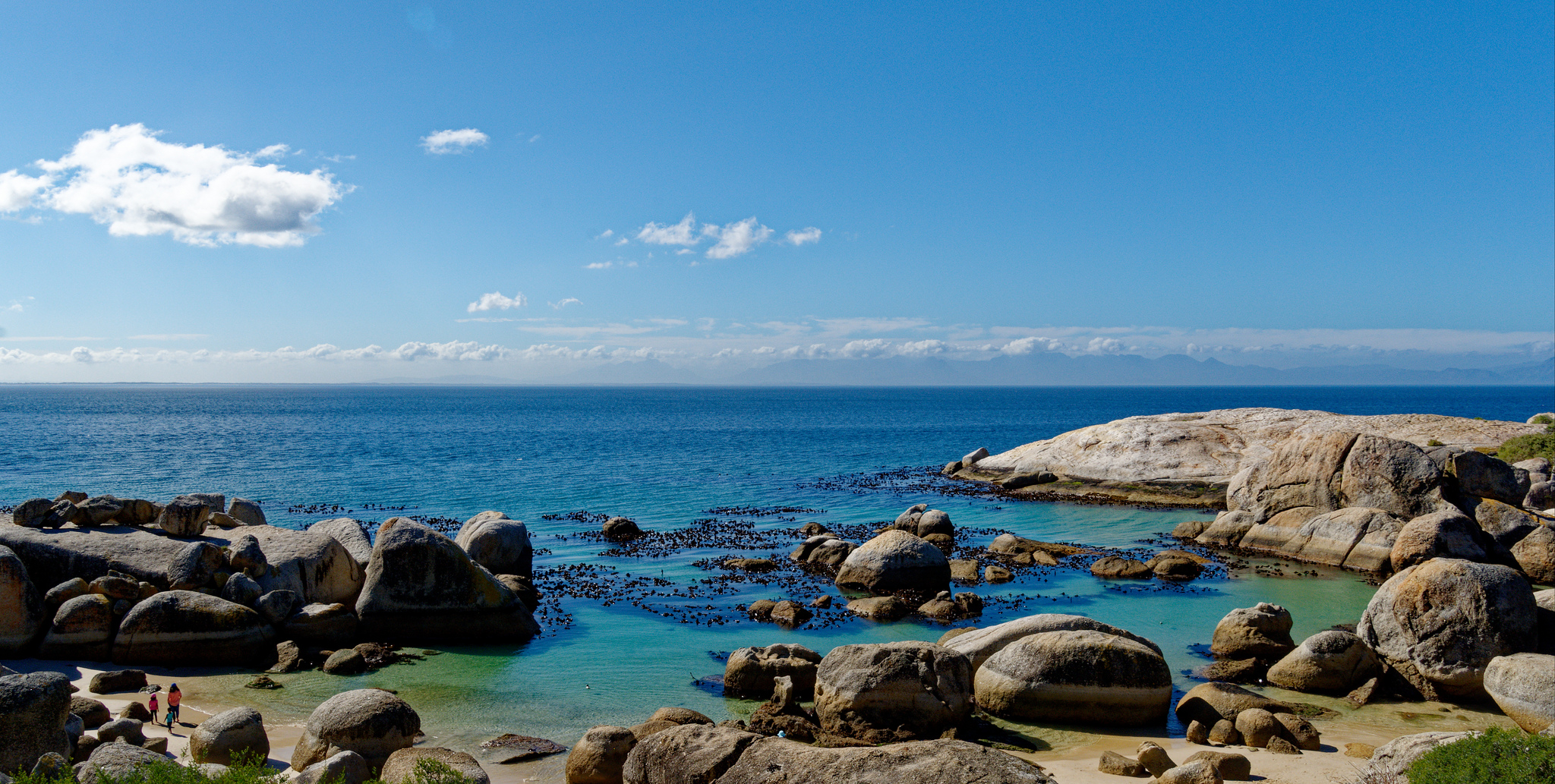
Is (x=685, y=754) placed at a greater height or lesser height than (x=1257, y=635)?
greater

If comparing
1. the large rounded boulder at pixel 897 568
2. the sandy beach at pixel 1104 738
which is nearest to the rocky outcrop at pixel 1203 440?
the large rounded boulder at pixel 897 568

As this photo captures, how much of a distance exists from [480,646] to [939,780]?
16.1 metres

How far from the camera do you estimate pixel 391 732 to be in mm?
15305

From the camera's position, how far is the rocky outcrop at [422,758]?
13.7m

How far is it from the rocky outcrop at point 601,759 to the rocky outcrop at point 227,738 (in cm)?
526

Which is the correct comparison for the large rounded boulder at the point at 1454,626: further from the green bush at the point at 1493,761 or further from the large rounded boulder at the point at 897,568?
the large rounded boulder at the point at 897,568

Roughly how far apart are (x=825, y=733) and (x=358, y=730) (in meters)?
8.14

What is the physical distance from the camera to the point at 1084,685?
17.6m

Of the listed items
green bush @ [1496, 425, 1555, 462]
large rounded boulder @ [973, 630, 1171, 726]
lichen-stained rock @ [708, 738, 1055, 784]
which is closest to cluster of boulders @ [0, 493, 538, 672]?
lichen-stained rock @ [708, 738, 1055, 784]

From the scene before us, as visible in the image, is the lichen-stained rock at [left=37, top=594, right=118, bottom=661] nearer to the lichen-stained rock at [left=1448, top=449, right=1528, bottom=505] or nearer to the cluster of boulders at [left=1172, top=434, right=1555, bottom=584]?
the cluster of boulders at [left=1172, top=434, right=1555, bottom=584]

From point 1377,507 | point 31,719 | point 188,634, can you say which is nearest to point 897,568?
point 188,634

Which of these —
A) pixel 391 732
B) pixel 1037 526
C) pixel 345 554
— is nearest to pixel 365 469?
pixel 345 554

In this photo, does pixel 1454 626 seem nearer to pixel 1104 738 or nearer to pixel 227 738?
pixel 1104 738

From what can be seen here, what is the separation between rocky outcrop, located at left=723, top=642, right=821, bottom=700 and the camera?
18953 mm
